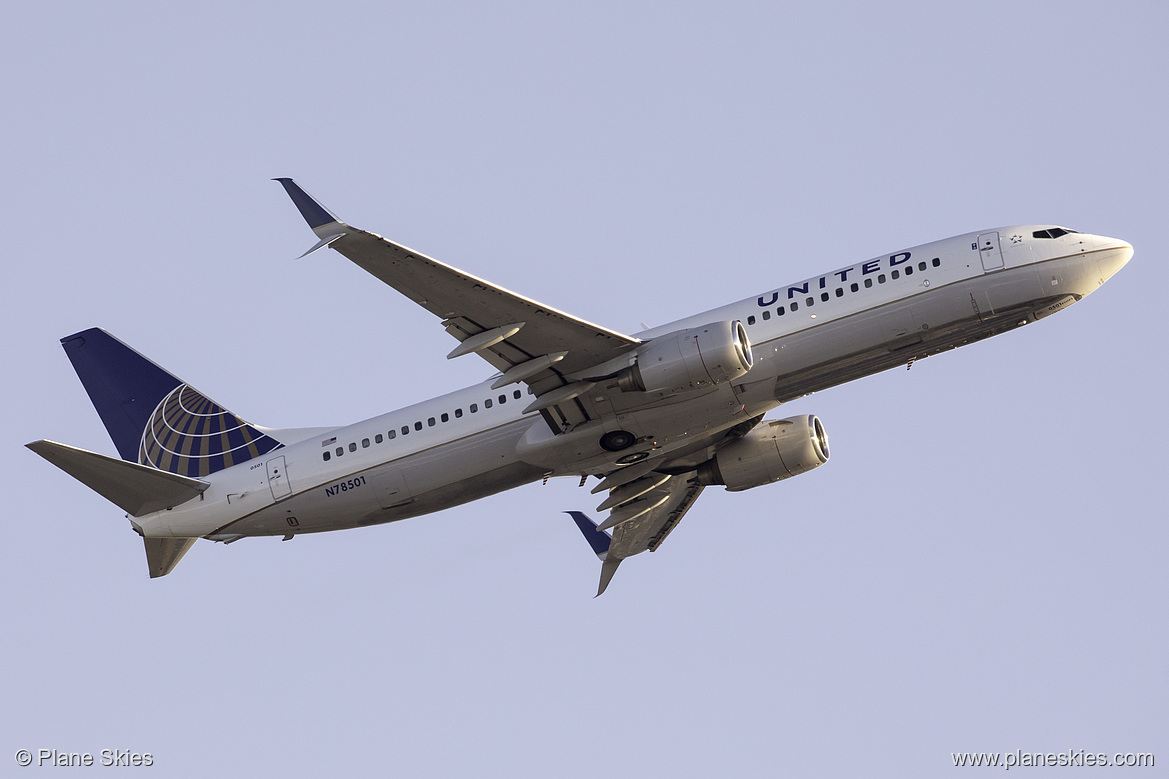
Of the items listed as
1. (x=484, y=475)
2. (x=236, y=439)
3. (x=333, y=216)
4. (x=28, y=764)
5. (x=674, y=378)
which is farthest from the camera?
(x=236, y=439)

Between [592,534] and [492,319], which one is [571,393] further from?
[592,534]

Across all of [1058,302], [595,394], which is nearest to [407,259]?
[595,394]

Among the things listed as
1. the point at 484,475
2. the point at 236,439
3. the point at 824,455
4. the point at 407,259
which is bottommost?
the point at 824,455

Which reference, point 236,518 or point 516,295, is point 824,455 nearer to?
point 516,295

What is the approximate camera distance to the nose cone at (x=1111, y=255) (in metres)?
36.9

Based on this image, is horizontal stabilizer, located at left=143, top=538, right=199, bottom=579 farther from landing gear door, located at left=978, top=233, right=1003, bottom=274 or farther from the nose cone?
the nose cone

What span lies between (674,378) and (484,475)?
722 cm

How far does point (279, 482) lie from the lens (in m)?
40.3

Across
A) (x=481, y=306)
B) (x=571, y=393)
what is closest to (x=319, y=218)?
(x=481, y=306)

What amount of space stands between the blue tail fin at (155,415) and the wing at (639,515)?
12.3 m

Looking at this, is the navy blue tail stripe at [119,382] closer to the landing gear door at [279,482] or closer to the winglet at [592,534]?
the landing gear door at [279,482]

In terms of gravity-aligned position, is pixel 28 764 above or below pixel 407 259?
below

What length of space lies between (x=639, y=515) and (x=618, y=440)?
8.63 m

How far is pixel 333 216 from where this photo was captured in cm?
3019
